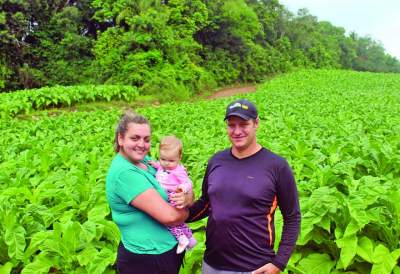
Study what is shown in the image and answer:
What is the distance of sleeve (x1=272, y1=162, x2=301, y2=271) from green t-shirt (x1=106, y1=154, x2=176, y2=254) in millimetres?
746

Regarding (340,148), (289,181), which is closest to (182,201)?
(289,181)

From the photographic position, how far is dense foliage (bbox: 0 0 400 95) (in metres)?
28.6

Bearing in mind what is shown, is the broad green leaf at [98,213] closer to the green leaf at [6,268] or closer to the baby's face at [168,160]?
the green leaf at [6,268]

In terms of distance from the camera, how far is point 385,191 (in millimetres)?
4102

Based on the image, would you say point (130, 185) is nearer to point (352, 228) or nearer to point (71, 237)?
point (71, 237)

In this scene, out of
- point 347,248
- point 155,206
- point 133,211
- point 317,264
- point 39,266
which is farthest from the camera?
point 39,266

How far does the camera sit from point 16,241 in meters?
4.30

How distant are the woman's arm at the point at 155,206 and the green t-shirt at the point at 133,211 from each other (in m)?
0.03

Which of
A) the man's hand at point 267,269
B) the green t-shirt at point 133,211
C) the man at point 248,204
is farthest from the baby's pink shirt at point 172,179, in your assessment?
the man's hand at point 267,269

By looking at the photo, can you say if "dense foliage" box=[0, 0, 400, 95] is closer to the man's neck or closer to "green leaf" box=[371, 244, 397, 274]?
"green leaf" box=[371, 244, 397, 274]

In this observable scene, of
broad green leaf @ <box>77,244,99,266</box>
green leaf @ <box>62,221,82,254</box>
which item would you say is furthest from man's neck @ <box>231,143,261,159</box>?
green leaf @ <box>62,221,82,254</box>

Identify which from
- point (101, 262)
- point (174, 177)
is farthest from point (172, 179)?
point (101, 262)

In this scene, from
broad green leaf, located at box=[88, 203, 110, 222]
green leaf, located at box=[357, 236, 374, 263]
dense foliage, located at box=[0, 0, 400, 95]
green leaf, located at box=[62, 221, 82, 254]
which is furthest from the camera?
dense foliage, located at box=[0, 0, 400, 95]

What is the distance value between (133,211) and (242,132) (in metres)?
0.88
